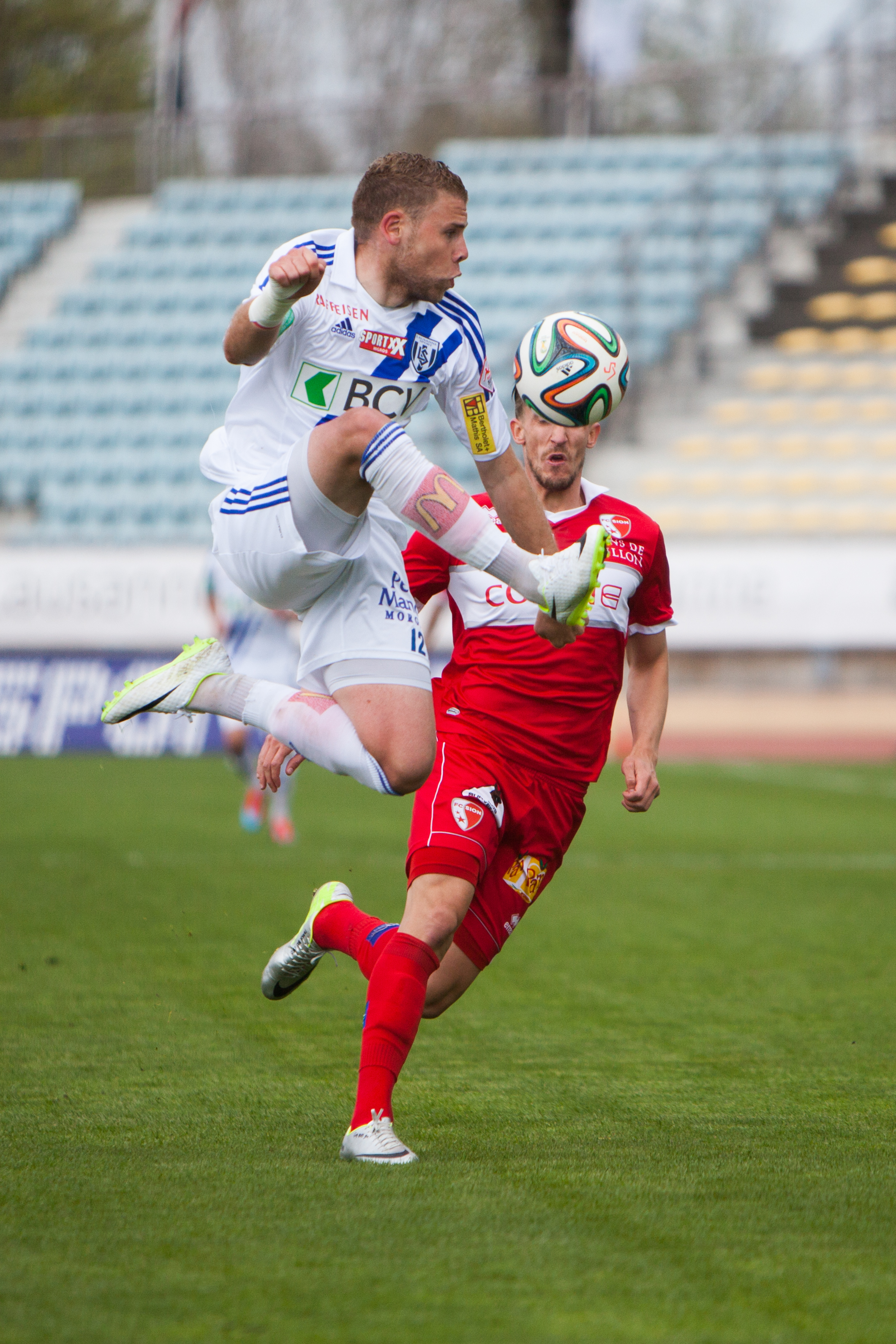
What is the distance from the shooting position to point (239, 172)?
22.7 meters

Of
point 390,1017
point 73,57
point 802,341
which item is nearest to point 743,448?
point 802,341

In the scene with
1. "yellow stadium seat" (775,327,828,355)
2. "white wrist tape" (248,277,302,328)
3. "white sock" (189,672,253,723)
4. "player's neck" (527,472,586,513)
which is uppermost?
"yellow stadium seat" (775,327,828,355)

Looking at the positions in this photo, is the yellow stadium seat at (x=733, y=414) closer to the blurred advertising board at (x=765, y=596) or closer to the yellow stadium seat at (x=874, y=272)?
the yellow stadium seat at (x=874, y=272)

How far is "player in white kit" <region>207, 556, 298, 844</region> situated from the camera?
34.3ft

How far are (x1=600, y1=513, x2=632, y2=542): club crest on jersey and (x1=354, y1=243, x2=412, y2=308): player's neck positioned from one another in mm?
777

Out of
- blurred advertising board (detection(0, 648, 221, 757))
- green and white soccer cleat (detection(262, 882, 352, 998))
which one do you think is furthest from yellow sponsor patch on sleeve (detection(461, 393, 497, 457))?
blurred advertising board (detection(0, 648, 221, 757))

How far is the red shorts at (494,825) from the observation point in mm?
3908

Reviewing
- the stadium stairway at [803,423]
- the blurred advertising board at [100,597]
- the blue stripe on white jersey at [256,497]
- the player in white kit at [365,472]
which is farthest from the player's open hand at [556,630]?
the stadium stairway at [803,423]

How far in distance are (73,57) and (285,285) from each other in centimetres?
3073

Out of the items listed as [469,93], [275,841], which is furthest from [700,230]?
[275,841]

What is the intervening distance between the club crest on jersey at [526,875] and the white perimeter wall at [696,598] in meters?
11.9

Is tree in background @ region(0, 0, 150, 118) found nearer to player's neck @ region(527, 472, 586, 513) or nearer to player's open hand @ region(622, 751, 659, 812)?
player's neck @ region(527, 472, 586, 513)

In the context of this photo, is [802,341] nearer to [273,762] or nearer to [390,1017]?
[273,762]

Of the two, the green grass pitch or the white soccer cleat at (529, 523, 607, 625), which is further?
the white soccer cleat at (529, 523, 607, 625)
